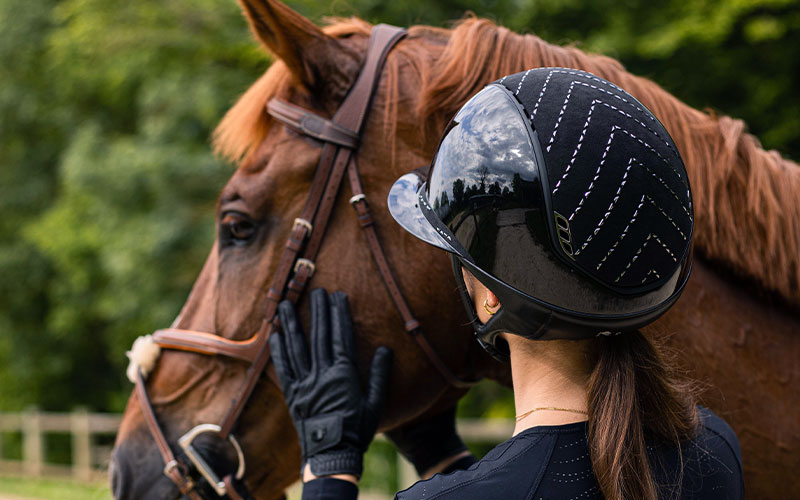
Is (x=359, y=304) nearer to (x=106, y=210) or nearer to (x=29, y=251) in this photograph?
(x=106, y=210)

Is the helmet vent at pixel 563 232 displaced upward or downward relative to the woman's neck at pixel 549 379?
upward

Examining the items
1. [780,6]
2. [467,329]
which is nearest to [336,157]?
[467,329]

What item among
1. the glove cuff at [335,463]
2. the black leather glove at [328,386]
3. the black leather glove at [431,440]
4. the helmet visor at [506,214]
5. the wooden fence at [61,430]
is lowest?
the wooden fence at [61,430]

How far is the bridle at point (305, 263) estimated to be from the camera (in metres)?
2.24

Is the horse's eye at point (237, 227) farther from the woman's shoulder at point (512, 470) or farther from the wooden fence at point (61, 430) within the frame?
the wooden fence at point (61, 430)

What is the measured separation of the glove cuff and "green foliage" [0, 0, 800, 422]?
1.69m

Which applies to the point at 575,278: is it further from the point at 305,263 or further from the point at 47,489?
the point at 47,489

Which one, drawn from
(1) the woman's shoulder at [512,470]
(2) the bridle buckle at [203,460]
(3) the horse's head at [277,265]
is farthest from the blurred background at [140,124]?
(1) the woman's shoulder at [512,470]

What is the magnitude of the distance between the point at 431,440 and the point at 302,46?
140 cm

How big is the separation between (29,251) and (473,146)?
819 inches

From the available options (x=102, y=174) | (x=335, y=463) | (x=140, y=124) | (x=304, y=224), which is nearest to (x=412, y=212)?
(x=304, y=224)

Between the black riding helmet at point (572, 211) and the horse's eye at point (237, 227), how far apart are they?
3.26ft

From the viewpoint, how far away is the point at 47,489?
14.4m

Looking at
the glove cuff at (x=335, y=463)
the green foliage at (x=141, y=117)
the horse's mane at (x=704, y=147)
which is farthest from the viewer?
the green foliage at (x=141, y=117)
